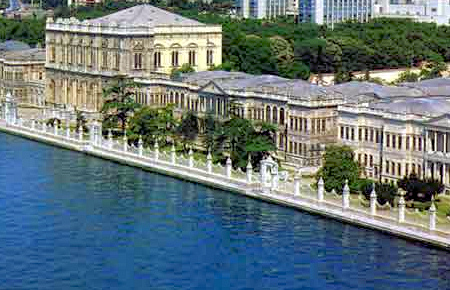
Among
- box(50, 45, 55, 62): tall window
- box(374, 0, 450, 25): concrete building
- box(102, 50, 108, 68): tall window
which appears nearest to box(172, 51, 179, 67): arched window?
box(102, 50, 108, 68): tall window

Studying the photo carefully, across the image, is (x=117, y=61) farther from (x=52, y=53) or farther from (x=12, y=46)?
(x=12, y=46)

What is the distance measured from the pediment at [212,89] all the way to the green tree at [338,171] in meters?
17.9

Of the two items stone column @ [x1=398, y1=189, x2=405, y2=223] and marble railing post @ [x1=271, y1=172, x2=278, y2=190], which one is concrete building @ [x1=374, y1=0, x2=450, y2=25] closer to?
marble railing post @ [x1=271, y1=172, x2=278, y2=190]

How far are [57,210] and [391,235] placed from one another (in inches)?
709

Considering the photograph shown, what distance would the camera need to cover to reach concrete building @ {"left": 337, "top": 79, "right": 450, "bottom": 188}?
68.2 meters

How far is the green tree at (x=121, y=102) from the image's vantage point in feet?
298

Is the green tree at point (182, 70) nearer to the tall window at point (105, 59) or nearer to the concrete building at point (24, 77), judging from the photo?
the tall window at point (105, 59)

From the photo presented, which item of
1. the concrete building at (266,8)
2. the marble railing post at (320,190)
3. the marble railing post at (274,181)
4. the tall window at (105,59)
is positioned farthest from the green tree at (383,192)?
the concrete building at (266,8)

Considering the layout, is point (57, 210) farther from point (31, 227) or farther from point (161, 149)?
point (161, 149)

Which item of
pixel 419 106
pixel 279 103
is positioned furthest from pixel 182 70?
pixel 419 106

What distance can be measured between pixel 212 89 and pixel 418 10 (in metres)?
97.8

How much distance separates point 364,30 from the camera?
481ft

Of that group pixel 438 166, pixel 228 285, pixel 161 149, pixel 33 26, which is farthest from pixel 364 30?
pixel 228 285

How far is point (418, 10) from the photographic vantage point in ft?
586
